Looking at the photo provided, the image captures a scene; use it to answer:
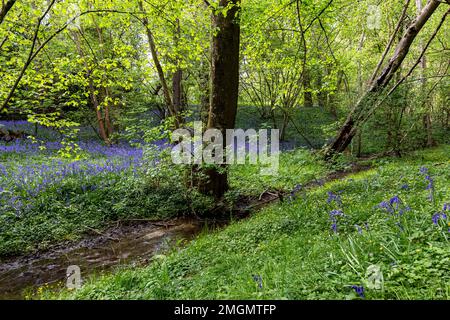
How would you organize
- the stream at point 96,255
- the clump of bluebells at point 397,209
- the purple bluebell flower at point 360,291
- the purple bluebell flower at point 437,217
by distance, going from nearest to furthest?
the purple bluebell flower at point 360,291, the purple bluebell flower at point 437,217, the clump of bluebells at point 397,209, the stream at point 96,255

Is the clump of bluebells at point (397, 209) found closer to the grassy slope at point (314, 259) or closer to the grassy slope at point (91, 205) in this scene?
the grassy slope at point (314, 259)

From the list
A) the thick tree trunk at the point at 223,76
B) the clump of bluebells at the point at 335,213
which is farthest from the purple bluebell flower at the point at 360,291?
the thick tree trunk at the point at 223,76

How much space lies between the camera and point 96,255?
5578 millimetres

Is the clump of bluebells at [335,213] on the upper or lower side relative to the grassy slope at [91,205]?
upper

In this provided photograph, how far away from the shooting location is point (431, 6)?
7.91 metres

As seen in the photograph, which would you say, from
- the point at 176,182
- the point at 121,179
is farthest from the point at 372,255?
the point at 121,179

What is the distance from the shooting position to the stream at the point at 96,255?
4.73 m

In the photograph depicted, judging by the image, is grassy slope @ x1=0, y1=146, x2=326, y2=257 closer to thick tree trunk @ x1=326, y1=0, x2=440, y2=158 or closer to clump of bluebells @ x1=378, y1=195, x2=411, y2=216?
thick tree trunk @ x1=326, y1=0, x2=440, y2=158

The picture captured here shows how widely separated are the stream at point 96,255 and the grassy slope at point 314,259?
2.52 ft

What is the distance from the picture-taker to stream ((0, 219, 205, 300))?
4.73 metres

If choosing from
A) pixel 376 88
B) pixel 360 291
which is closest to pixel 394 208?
pixel 360 291

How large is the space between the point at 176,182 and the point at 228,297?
4.62m

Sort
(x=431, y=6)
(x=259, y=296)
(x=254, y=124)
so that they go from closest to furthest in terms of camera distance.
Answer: (x=259, y=296)
(x=431, y=6)
(x=254, y=124)

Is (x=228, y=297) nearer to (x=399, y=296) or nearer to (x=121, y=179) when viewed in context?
(x=399, y=296)
